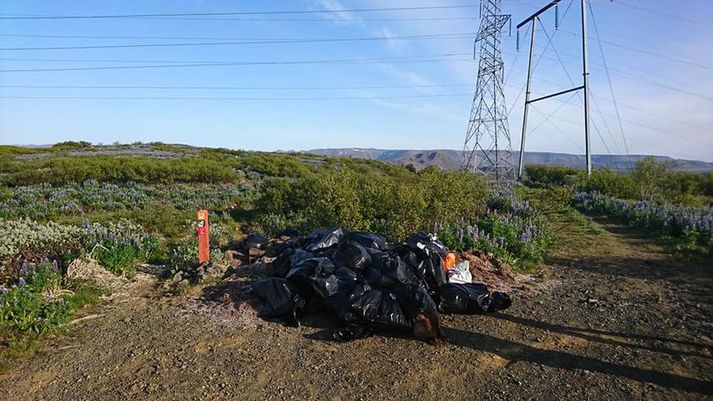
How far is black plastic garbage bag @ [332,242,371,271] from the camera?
543 centimetres

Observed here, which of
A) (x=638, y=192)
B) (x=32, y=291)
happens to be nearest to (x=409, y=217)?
(x=32, y=291)

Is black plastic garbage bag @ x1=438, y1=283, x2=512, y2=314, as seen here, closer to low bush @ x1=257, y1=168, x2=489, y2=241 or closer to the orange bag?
the orange bag

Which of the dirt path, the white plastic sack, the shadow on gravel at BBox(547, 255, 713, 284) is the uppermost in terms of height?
the white plastic sack

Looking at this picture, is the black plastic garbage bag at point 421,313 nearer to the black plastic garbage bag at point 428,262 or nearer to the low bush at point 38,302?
the black plastic garbage bag at point 428,262

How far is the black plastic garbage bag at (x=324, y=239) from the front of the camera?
6.21 meters

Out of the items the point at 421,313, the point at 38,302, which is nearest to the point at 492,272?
the point at 421,313

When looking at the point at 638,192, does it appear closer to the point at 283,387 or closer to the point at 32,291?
the point at 283,387

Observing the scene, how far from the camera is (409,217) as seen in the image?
8602 millimetres

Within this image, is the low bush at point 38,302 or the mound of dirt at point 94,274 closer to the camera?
the low bush at point 38,302

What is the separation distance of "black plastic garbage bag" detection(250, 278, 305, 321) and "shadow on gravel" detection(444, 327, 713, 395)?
5.32ft

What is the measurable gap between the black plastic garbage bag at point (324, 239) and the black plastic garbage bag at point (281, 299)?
3.50ft

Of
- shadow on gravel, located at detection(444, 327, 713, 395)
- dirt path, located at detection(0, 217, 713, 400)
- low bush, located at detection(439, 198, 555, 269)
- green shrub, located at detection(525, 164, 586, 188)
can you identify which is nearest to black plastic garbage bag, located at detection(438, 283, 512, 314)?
dirt path, located at detection(0, 217, 713, 400)

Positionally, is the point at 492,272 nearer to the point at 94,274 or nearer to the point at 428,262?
the point at 428,262

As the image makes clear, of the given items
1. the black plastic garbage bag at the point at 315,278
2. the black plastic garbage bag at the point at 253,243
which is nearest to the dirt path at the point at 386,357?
the black plastic garbage bag at the point at 315,278
